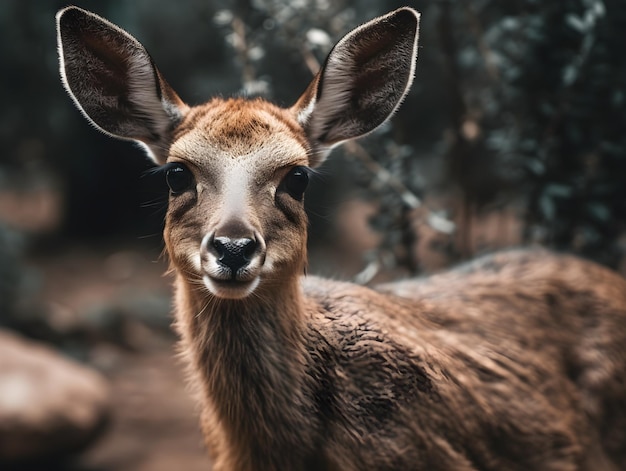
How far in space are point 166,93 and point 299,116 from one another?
482 millimetres

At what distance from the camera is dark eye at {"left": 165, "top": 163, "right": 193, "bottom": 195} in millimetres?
2783

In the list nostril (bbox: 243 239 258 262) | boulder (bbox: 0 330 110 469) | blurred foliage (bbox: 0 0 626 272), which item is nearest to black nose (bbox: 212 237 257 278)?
nostril (bbox: 243 239 258 262)

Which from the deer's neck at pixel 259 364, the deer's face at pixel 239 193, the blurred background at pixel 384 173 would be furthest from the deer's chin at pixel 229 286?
the blurred background at pixel 384 173

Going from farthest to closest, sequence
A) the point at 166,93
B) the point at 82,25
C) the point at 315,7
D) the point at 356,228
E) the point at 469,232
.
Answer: the point at 356,228 < the point at 469,232 < the point at 315,7 < the point at 166,93 < the point at 82,25

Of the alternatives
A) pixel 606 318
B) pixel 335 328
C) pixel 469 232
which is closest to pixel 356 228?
pixel 469 232

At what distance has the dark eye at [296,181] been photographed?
A: 2.79m

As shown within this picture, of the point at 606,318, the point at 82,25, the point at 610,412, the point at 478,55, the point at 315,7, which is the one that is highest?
the point at 82,25

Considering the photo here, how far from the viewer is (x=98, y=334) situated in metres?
8.05

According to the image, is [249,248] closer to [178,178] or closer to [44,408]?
[178,178]

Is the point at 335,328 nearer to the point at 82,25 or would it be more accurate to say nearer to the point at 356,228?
the point at 82,25

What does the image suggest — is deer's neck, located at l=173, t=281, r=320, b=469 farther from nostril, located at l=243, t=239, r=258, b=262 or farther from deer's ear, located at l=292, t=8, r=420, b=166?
deer's ear, located at l=292, t=8, r=420, b=166

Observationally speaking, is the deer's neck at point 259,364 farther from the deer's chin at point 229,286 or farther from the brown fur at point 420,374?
the deer's chin at point 229,286

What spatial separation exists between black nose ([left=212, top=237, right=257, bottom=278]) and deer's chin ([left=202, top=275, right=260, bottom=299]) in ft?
0.15

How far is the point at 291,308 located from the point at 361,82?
849mm
